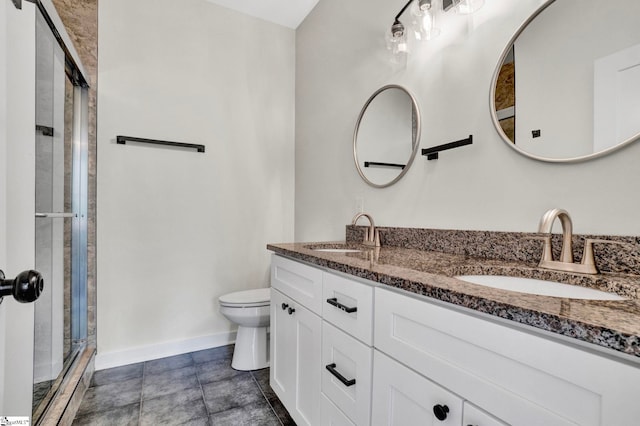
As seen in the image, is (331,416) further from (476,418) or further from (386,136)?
(386,136)

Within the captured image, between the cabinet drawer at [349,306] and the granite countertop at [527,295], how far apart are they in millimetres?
45

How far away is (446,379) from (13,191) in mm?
1028

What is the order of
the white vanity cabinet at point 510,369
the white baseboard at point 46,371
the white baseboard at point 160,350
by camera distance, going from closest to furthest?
the white vanity cabinet at point 510,369 < the white baseboard at point 46,371 < the white baseboard at point 160,350

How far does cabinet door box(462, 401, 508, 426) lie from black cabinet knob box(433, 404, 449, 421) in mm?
41

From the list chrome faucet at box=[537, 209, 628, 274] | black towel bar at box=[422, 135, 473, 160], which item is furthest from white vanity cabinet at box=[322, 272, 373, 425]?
black towel bar at box=[422, 135, 473, 160]

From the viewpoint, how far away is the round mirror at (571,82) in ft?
2.99

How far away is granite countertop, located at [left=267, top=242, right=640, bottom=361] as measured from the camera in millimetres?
471

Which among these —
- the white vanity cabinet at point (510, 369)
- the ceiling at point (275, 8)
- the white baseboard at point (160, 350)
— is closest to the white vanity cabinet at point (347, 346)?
the white vanity cabinet at point (510, 369)

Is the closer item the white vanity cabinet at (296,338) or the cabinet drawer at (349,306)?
the cabinet drawer at (349,306)

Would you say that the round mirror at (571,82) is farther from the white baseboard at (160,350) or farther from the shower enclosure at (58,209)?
the white baseboard at (160,350)

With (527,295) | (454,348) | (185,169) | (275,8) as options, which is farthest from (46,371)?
(275,8)

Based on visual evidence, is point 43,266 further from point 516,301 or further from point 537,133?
point 537,133

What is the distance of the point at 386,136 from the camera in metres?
1.83

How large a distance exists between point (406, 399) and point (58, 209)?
180cm
